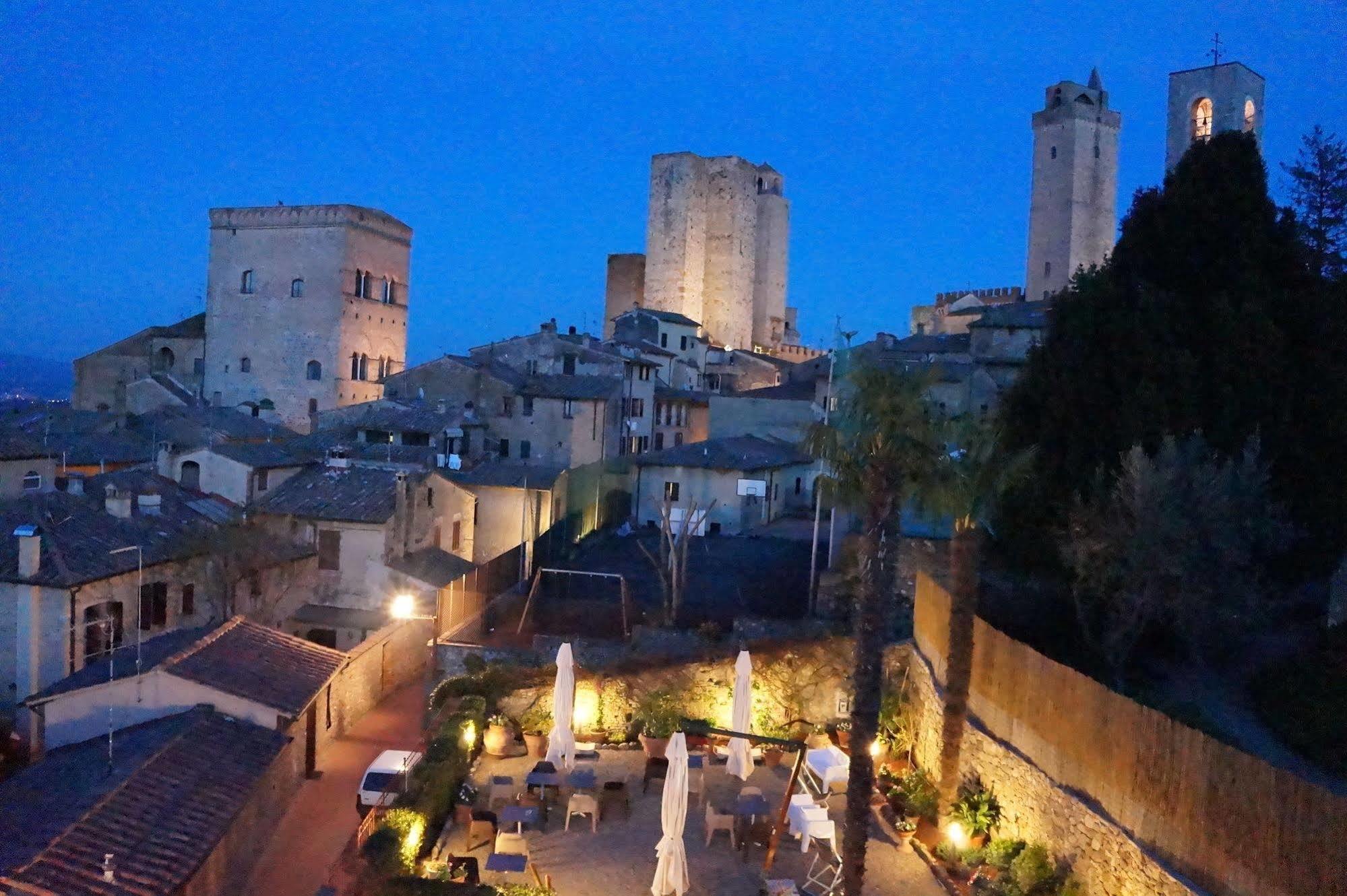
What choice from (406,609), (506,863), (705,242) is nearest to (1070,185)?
(705,242)

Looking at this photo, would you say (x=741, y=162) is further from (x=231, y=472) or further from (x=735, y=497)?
(x=231, y=472)

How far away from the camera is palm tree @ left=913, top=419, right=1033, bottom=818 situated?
13.4 meters

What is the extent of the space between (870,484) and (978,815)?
481 centimetres

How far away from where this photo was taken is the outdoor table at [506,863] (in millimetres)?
12328

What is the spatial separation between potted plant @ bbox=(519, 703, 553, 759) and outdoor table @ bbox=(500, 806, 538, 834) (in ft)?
10.6

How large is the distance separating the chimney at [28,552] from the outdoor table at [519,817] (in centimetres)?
1196

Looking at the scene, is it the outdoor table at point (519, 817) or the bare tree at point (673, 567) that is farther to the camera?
the bare tree at point (673, 567)

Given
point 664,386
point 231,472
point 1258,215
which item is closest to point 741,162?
point 664,386

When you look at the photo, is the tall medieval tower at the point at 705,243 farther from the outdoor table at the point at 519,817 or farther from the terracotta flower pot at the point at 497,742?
the outdoor table at the point at 519,817

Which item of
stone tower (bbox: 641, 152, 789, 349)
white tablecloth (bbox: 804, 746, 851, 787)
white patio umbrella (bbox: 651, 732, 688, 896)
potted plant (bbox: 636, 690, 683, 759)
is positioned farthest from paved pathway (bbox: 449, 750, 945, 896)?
stone tower (bbox: 641, 152, 789, 349)

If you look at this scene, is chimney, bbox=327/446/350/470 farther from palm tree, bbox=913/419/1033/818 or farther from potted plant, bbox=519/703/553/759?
palm tree, bbox=913/419/1033/818

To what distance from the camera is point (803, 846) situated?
13953mm

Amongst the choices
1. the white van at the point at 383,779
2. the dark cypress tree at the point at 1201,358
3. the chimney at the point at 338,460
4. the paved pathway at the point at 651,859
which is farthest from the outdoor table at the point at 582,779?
the chimney at the point at 338,460

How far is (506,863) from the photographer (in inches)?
490
